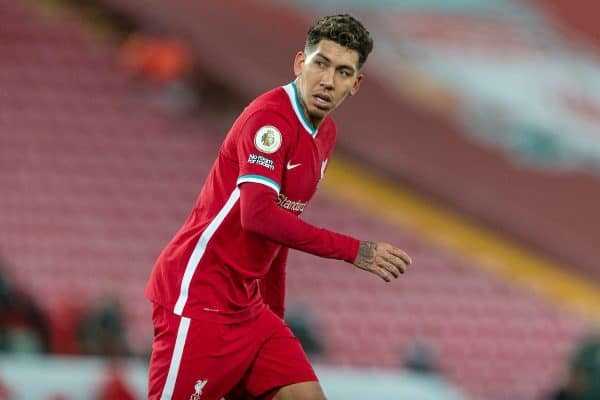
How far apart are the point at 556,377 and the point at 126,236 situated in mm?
4297

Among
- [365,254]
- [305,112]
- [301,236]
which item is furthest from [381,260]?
[305,112]

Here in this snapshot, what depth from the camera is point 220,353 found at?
3.81 m

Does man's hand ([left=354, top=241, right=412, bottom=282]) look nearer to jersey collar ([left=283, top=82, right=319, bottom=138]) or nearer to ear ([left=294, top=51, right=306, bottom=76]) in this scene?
jersey collar ([left=283, top=82, right=319, bottom=138])

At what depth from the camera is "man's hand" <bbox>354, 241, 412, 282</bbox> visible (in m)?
3.54

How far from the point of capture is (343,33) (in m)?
3.66

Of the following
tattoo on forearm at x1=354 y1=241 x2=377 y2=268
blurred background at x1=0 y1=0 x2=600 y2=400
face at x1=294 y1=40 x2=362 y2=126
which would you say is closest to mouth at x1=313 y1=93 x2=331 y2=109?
face at x1=294 y1=40 x2=362 y2=126

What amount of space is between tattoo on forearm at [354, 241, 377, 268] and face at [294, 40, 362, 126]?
0.43 meters

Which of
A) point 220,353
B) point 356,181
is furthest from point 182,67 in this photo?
point 220,353

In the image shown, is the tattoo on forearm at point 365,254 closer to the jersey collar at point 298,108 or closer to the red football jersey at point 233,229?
the red football jersey at point 233,229

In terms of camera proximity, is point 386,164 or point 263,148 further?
point 386,164

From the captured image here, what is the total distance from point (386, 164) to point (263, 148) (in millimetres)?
8631

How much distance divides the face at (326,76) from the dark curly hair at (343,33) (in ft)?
0.05

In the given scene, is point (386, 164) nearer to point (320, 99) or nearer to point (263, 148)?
point (320, 99)

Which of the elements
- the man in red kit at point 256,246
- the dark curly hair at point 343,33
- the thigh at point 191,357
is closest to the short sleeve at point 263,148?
the man in red kit at point 256,246
